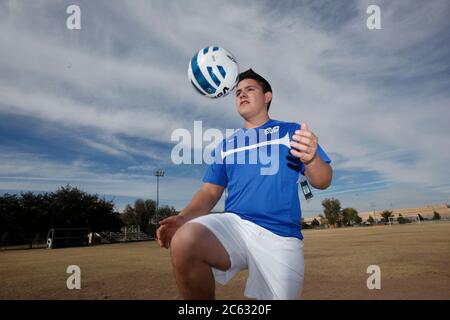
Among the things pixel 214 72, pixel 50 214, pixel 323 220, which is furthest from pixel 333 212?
pixel 214 72

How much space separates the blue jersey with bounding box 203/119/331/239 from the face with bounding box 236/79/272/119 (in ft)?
0.77

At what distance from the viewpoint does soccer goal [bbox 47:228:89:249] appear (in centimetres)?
4103

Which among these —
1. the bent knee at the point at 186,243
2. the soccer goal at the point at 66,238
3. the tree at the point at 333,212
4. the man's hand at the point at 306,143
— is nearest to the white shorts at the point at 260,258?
the bent knee at the point at 186,243

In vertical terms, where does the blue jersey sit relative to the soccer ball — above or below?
below

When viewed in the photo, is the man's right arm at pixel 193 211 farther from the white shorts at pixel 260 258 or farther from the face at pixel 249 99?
the face at pixel 249 99

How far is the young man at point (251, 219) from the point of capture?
2.43 m

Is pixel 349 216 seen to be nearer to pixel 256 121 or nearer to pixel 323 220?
pixel 323 220

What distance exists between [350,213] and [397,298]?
5266 inches

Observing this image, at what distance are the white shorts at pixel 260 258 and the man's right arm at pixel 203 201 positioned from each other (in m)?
0.32

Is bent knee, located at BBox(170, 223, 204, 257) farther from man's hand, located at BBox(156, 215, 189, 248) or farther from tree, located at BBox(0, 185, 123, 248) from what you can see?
tree, located at BBox(0, 185, 123, 248)

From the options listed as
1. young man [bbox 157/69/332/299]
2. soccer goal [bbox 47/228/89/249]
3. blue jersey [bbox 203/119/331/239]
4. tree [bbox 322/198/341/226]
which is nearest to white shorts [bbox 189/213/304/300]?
young man [bbox 157/69/332/299]

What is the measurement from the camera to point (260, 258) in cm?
283

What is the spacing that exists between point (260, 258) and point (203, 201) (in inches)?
35.7

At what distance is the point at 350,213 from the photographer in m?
131
